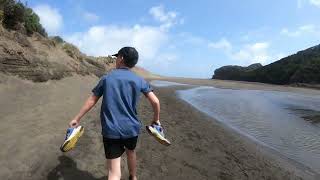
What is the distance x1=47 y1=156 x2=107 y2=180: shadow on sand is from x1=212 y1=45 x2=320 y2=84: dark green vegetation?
1697 inches

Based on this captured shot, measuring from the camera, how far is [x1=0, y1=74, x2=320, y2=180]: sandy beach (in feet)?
24.1

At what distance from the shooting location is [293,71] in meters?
53.4

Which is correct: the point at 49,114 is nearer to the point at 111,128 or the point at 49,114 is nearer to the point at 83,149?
the point at 83,149

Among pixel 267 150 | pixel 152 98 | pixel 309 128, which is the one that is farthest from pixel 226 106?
pixel 152 98

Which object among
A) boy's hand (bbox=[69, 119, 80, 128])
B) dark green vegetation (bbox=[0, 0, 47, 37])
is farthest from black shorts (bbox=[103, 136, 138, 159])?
dark green vegetation (bbox=[0, 0, 47, 37])

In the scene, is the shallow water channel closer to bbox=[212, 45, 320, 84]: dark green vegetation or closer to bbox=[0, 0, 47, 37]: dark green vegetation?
bbox=[0, 0, 47, 37]: dark green vegetation

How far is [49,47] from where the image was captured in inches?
676

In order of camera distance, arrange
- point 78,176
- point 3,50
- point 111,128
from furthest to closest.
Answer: point 3,50, point 78,176, point 111,128

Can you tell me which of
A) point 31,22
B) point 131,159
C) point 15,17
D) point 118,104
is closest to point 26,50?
point 15,17

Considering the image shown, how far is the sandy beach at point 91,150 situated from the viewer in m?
7.35

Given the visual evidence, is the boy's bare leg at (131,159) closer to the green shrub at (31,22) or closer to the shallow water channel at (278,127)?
the shallow water channel at (278,127)

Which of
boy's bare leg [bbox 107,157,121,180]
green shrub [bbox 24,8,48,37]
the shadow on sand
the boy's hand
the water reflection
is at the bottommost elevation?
the water reflection

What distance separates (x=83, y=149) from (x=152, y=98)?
109 inches

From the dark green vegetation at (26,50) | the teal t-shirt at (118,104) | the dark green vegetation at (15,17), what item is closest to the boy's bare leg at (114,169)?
the teal t-shirt at (118,104)
